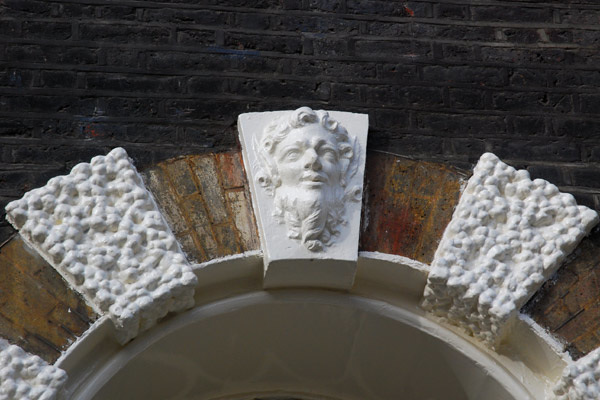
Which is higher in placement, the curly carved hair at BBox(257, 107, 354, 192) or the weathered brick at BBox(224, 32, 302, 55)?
the weathered brick at BBox(224, 32, 302, 55)

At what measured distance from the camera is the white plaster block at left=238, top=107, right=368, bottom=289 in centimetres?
382

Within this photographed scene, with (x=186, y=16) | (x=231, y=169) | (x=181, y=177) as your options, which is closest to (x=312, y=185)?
(x=231, y=169)

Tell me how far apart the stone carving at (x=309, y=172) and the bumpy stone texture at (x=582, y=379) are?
3.04 feet

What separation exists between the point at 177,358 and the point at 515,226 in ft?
4.32

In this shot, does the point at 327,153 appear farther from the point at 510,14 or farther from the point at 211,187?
the point at 510,14

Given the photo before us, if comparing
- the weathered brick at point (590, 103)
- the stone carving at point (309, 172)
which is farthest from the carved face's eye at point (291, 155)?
the weathered brick at point (590, 103)

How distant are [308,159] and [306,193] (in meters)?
0.13

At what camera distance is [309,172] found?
12.7 feet

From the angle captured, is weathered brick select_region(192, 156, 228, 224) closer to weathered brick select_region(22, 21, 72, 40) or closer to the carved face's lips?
the carved face's lips

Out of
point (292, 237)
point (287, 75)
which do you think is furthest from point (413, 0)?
point (292, 237)

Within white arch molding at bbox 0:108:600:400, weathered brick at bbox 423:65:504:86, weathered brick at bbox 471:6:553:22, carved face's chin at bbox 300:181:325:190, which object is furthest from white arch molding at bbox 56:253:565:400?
weathered brick at bbox 471:6:553:22

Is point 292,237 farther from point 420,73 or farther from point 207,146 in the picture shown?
point 420,73

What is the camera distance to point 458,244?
3908 millimetres

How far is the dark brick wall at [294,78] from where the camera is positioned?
422 cm
